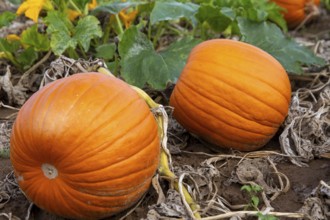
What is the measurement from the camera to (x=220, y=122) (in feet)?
9.54

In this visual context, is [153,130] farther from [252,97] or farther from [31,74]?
[31,74]

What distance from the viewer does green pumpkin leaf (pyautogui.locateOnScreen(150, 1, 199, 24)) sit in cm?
338

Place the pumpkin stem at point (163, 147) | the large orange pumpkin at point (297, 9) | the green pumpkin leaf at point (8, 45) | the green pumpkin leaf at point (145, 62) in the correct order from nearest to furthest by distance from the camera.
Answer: the pumpkin stem at point (163, 147), the green pumpkin leaf at point (145, 62), the green pumpkin leaf at point (8, 45), the large orange pumpkin at point (297, 9)

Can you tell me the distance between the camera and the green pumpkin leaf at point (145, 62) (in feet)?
10.5

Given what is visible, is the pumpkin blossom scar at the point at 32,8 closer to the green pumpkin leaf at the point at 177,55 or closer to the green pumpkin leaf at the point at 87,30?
the green pumpkin leaf at the point at 87,30

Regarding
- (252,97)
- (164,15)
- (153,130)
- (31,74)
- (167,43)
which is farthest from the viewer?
(167,43)

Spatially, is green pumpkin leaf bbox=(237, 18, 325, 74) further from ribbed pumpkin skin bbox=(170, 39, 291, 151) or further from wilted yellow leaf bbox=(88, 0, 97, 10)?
wilted yellow leaf bbox=(88, 0, 97, 10)

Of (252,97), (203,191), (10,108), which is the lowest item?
(10,108)

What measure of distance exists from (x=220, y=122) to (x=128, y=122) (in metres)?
0.68

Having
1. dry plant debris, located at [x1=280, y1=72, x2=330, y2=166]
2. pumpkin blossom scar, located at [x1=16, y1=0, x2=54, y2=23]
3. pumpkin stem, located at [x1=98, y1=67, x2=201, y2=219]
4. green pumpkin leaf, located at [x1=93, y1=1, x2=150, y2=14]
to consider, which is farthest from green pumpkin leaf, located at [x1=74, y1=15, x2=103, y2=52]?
dry plant debris, located at [x1=280, y1=72, x2=330, y2=166]

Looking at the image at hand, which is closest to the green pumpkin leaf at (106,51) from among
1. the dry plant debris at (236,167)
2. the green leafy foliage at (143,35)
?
the green leafy foliage at (143,35)

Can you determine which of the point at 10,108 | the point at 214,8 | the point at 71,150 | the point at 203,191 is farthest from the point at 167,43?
the point at 71,150

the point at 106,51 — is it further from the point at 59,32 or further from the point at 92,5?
the point at 92,5

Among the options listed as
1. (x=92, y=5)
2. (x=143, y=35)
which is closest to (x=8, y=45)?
(x=92, y=5)
